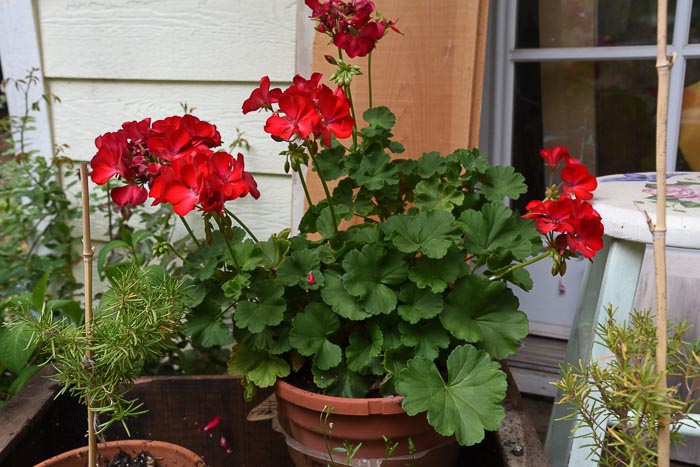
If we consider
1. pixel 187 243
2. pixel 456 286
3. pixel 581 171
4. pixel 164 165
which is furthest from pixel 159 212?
pixel 581 171

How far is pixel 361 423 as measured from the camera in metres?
0.95

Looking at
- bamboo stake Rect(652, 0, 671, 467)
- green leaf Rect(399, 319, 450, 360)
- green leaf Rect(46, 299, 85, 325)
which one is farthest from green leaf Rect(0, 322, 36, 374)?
bamboo stake Rect(652, 0, 671, 467)

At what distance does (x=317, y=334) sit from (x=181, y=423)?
43cm

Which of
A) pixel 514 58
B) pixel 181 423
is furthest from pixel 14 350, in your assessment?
pixel 514 58

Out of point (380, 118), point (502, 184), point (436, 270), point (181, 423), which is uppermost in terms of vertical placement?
point (380, 118)

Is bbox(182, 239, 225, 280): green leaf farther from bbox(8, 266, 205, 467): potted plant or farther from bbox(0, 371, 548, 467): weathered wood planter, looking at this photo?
bbox(0, 371, 548, 467): weathered wood planter

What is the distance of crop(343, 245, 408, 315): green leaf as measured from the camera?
0.94m

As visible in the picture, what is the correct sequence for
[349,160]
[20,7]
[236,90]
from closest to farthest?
[349,160] < [236,90] < [20,7]

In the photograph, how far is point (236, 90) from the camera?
169 centimetres

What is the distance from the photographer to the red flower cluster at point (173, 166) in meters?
0.80

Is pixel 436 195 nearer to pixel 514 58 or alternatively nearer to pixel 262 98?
pixel 262 98

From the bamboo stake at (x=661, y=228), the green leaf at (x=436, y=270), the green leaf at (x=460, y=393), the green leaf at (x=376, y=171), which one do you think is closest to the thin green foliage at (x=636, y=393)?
the bamboo stake at (x=661, y=228)

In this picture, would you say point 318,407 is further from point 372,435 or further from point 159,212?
point 159,212

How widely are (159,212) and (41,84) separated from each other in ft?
1.79
